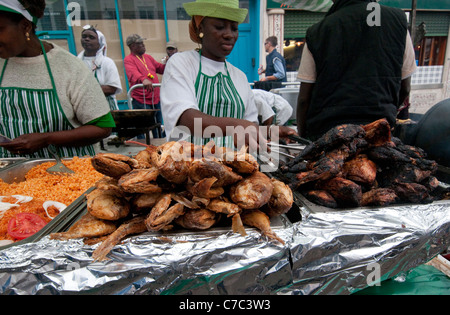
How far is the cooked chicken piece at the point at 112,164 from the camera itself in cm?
103

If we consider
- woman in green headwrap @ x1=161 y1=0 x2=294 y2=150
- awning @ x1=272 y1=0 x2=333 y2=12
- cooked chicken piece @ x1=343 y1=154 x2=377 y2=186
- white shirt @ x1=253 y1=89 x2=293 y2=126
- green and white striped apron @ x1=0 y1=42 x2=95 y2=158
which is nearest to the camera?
cooked chicken piece @ x1=343 y1=154 x2=377 y2=186

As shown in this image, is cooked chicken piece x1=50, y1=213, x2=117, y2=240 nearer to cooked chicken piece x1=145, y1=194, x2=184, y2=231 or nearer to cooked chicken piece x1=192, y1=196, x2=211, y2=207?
cooked chicken piece x1=145, y1=194, x2=184, y2=231

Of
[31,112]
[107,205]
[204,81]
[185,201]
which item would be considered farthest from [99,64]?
[185,201]

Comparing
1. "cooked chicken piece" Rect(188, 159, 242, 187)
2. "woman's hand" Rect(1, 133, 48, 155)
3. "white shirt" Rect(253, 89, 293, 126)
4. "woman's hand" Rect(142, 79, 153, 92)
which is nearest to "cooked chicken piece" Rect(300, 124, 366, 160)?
"cooked chicken piece" Rect(188, 159, 242, 187)

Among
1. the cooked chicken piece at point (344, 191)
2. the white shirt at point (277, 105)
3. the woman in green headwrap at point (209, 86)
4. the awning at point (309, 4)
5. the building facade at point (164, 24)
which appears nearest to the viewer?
the cooked chicken piece at point (344, 191)

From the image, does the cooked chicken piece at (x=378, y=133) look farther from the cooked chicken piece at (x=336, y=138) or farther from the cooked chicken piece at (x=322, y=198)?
the cooked chicken piece at (x=322, y=198)

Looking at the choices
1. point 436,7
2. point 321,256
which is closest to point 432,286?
point 321,256

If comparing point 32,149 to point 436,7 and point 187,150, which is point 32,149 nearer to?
point 187,150

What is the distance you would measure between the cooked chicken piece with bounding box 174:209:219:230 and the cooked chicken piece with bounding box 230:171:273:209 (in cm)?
12

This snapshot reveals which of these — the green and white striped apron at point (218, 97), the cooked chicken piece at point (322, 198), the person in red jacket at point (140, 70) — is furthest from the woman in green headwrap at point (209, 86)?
the person in red jacket at point (140, 70)

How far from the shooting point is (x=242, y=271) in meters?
1.02

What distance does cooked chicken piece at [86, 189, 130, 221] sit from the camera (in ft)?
3.27

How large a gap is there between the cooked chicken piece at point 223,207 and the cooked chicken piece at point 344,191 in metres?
0.55

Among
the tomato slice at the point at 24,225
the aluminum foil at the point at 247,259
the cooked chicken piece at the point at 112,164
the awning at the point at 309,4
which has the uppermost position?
the awning at the point at 309,4
